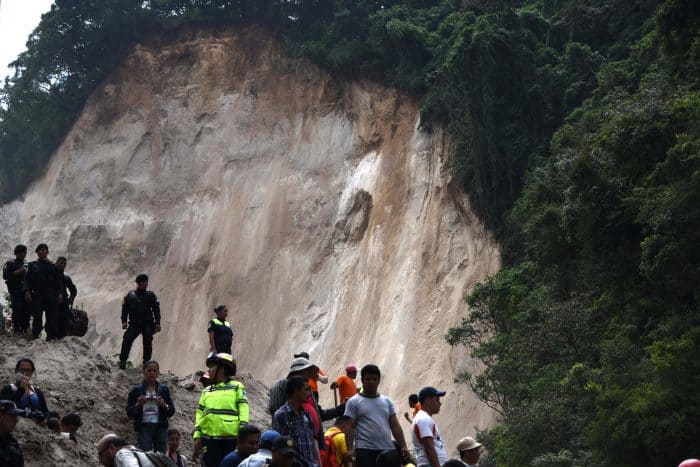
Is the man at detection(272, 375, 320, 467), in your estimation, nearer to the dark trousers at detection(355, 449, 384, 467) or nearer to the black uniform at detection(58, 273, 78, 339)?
the dark trousers at detection(355, 449, 384, 467)

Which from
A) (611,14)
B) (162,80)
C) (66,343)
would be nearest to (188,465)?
(66,343)

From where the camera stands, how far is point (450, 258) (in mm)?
32500

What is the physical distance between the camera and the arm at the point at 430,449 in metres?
8.52

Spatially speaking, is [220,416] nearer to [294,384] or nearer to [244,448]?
[294,384]

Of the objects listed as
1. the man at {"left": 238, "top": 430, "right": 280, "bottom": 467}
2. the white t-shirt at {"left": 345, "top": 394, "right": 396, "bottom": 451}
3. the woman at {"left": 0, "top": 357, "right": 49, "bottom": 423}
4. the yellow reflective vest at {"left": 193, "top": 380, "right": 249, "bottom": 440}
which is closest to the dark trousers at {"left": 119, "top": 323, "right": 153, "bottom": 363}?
the woman at {"left": 0, "top": 357, "right": 49, "bottom": 423}

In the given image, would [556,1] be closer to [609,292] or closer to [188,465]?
[609,292]

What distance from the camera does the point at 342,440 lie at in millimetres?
9008

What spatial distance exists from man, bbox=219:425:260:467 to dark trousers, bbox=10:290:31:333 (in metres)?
8.15

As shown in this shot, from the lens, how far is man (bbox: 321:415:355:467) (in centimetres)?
888

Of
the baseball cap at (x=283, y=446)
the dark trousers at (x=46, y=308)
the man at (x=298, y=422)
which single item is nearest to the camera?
the baseball cap at (x=283, y=446)

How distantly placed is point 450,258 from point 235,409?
23461mm

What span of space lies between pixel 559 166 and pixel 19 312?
1506cm

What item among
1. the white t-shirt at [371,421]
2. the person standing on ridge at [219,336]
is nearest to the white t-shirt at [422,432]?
the white t-shirt at [371,421]

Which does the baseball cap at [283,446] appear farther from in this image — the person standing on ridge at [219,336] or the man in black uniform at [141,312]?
the man in black uniform at [141,312]
